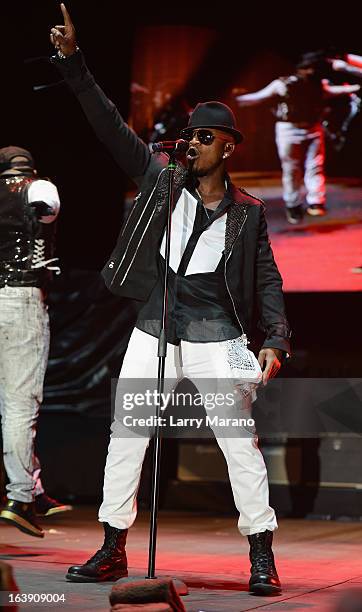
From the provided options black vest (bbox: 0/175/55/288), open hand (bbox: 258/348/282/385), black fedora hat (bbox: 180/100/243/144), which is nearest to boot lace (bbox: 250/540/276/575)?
open hand (bbox: 258/348/282/385)

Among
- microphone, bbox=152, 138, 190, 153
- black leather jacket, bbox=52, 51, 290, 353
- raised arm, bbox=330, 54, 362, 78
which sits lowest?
black leather jacket, bbox=52, 51, 290, 353

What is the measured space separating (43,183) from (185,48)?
325cm

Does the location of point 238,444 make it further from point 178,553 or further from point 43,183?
point 43,183

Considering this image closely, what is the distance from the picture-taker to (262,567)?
14.0ft

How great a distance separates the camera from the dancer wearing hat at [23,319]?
545 centimetres

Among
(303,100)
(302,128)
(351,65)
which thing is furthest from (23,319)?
(351,65)

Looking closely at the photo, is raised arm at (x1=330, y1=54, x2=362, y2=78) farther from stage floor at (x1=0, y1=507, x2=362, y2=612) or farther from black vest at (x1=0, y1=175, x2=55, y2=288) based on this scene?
stage floor at (x1=0, y1=507, x2=362, y2=612)

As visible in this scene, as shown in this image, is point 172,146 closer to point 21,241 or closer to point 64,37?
point 64,37

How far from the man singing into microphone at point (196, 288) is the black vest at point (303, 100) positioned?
11.1ft

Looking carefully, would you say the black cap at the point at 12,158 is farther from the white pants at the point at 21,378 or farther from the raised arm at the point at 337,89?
the raised arm at the point at 337,89

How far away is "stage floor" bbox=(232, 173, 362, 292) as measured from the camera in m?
7.62

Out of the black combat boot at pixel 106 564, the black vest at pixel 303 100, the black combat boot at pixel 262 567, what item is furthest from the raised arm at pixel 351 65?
the black combat boot at pixel 106 564

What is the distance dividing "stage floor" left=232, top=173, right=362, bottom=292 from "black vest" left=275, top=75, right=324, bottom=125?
0.57m

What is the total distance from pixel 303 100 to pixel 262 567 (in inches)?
179
